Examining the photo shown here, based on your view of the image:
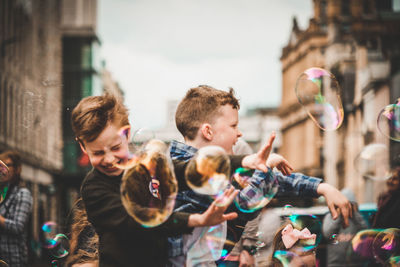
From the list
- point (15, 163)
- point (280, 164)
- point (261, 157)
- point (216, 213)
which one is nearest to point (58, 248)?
point (15, 163)

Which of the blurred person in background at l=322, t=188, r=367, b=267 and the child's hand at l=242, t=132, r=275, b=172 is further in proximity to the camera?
the blurred person in background at l=322, t=188, r=367, b=267

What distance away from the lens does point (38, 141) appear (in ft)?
88.0

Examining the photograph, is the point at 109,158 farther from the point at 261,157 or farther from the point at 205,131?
the point at 261,157

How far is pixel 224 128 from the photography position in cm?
287

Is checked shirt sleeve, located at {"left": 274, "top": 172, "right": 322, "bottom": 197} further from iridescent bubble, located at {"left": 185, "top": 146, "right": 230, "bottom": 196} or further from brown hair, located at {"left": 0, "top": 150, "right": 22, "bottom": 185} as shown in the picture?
brown hair, located at {"left": 0, "top": 150, "right": 22, "bottom": 185}

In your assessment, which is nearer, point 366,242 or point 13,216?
point 366,242

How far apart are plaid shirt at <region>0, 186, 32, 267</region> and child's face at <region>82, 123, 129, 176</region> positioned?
2.59 m

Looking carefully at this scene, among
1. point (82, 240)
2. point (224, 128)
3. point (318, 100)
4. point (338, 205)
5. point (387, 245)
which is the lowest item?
point (387, 245)

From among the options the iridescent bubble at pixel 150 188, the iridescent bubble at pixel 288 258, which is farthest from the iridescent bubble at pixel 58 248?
the iridescent bubble at pixel 150 188

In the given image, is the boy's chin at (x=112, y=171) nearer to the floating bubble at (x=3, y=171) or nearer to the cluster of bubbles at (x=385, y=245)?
the floating bubble at (x=3, y=171)

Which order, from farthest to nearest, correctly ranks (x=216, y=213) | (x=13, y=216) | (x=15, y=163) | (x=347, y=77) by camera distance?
(x=347, y=77) < (x=15, y=163) < (x=13, y=216) < (x=216, y=213)

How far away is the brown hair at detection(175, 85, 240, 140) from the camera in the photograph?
9.37 ft

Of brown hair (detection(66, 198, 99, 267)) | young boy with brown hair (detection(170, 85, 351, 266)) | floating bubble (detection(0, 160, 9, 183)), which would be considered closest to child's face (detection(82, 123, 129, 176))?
young boy with brown hair (detection(170, 85, 351, 266))

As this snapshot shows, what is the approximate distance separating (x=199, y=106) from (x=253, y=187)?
51cm
